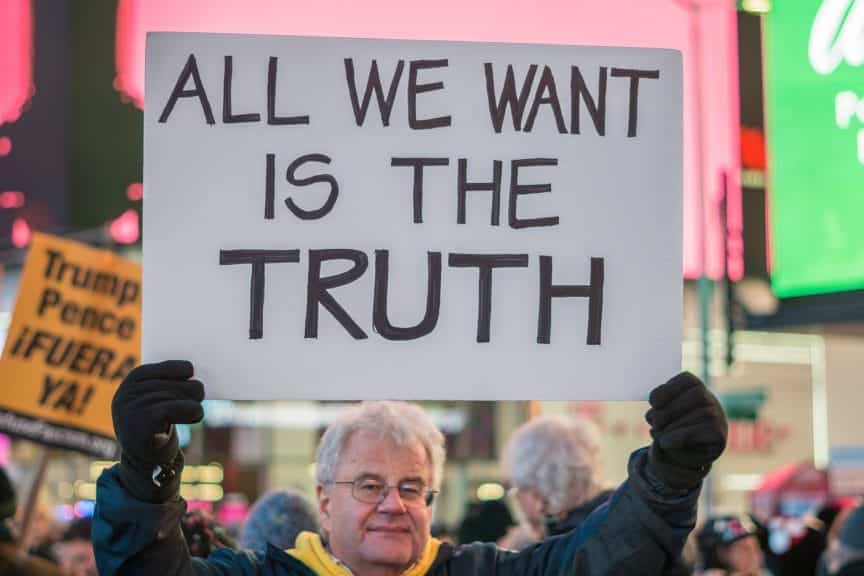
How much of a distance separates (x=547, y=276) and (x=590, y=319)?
135mm

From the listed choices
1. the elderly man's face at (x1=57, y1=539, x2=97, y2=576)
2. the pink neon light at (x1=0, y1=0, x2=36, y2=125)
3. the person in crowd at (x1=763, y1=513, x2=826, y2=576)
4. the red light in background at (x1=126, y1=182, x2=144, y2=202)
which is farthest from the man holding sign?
the pink neon light at (x1=0, y1=0, x2=36, y2=125)

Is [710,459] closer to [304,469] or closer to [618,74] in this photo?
[618,74]

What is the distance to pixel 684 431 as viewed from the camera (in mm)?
2994

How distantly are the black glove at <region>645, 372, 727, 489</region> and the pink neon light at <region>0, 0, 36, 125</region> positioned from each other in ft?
140

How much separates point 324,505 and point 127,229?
36.3 metres

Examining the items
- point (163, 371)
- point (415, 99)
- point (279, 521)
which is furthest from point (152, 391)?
point (279, 521)

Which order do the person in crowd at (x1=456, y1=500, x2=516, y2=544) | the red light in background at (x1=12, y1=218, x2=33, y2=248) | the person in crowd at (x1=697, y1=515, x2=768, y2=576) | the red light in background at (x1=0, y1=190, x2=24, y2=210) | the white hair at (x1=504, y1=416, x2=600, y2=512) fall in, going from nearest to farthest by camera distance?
the white hair at (x1=504, y1=416, x2=600, y2=512), the person in crowd at (x1=697, y1=515, x2=768, y2=576), the person in crowd at (x1=456, y1=500, x2=516, y2=544), the red light in background at (x1=12, y1=218, x2=33, y2=248), the red light in background at (x1=0, y1=190, x2=24, y2=210)

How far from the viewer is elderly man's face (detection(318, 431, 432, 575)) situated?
3.43m

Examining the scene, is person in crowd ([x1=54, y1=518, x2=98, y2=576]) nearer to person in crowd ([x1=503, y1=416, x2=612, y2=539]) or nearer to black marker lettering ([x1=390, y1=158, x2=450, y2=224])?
person in crowd ([x1=503, y1=416, x2=612, y2=539])

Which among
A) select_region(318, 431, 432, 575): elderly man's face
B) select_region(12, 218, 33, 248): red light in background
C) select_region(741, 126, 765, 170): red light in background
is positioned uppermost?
select_region(12, 218, 33, 248): red light in background

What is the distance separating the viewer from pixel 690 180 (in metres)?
39.7

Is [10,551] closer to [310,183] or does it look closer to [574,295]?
[310,183]

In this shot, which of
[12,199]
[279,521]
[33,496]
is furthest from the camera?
[12,199]

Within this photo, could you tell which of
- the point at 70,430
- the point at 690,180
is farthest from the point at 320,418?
the point at 70,430
